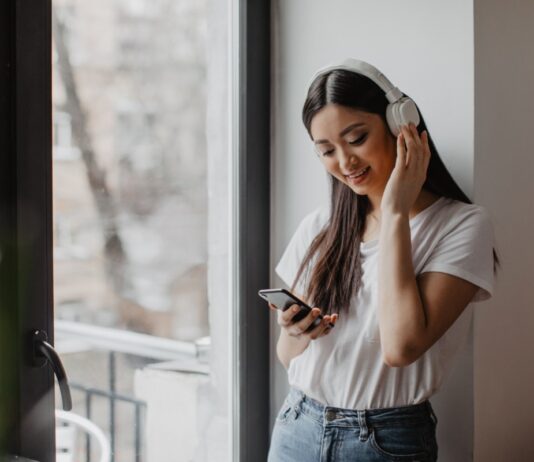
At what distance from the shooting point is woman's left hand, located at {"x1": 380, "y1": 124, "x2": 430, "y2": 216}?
1.36 metres

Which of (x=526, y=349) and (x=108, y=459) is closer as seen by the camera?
(x=108, y=459)

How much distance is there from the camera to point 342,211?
157 cm

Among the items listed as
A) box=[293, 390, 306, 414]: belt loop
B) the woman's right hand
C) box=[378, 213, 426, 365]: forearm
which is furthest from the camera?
box=[293, 390, 306, 414]: belt loop

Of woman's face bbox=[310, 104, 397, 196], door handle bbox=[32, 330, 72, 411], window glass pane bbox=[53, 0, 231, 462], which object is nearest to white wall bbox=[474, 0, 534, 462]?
woman's face bbox=[310, 104, 397, 196]

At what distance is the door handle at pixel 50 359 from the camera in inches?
53.6

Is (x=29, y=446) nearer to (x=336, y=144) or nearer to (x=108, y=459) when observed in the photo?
(x=108, y=459)

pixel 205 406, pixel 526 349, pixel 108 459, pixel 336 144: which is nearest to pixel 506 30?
pixel 336 144

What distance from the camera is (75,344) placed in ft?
4.96

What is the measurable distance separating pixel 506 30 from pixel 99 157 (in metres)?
0.96

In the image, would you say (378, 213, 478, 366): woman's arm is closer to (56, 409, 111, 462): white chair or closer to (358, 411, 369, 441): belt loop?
(358, 411, 369, 441): belt loop

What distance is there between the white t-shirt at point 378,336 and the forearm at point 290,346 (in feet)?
0.05

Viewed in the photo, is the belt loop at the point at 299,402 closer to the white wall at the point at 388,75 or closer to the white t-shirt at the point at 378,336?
the white t-shirt at the point at 378,336

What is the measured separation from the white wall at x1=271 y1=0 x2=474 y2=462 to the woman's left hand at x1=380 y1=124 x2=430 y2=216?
231 mm

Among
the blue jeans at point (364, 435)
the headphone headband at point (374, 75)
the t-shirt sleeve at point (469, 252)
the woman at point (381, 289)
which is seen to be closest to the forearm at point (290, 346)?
the woman at point (381, 289)
